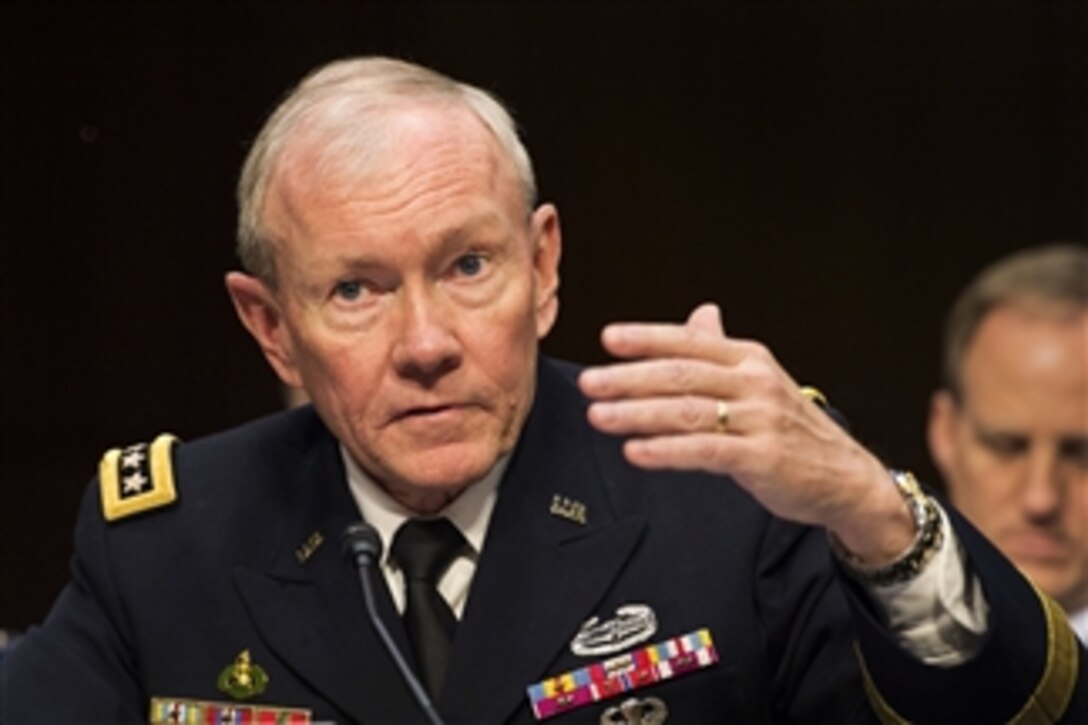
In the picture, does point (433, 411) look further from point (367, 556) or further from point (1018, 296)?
point (1018, 296)

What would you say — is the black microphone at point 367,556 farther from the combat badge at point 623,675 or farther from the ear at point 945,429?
the ear at point 945,429

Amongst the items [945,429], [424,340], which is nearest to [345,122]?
[424,340]

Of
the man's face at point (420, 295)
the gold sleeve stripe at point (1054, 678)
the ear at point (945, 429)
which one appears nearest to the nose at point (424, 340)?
the man's face at point (420, 295)

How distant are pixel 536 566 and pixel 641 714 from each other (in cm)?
23

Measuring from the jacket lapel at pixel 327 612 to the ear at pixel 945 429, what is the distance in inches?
77.3

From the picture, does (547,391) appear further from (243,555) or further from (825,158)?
(825,158)

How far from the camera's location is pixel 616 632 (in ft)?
8.20

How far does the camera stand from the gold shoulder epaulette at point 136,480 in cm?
273

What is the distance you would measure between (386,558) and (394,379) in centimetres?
27

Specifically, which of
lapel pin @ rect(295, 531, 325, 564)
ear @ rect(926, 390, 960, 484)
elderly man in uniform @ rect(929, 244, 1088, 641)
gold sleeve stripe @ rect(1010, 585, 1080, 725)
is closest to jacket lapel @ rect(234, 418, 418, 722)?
lapel pin @ rect(295, 531, 325, 564)

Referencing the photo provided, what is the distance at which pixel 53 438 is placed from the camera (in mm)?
4840

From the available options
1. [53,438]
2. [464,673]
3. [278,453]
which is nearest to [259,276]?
[278,453]

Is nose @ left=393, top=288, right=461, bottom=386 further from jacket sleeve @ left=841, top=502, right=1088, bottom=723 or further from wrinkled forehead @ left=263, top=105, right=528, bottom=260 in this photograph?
jacket sleeve @ left=841, top=502, right=1088, bottom=723

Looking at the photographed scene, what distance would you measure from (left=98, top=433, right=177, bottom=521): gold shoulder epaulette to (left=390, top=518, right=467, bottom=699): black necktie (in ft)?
1.18
